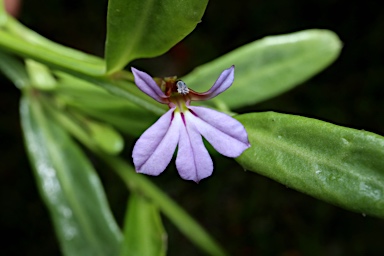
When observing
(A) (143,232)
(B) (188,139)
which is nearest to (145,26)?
(B) (188,139)

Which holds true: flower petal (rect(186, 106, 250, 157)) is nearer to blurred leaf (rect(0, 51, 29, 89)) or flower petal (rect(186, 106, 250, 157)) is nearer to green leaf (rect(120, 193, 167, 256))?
green leaf (rect(120, 193, 167, 256))

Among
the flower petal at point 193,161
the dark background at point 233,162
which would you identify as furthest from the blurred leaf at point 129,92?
the dark background at point 233,162

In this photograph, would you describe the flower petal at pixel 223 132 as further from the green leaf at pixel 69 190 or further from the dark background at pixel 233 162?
the dark background at pixel 233 162

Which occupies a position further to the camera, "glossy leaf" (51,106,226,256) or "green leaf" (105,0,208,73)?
"glossy leaf" (51,106,226,256)

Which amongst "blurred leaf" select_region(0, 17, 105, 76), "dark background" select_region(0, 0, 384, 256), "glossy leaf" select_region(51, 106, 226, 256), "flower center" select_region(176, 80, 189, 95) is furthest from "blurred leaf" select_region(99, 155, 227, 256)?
"dark background" select_region(0, 0, 384, 256)

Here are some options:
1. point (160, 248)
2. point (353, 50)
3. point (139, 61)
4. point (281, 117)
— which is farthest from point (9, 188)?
point (281, 117)

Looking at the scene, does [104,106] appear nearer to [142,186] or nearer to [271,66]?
[142,186]

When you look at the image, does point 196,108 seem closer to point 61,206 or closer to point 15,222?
point 61,206
